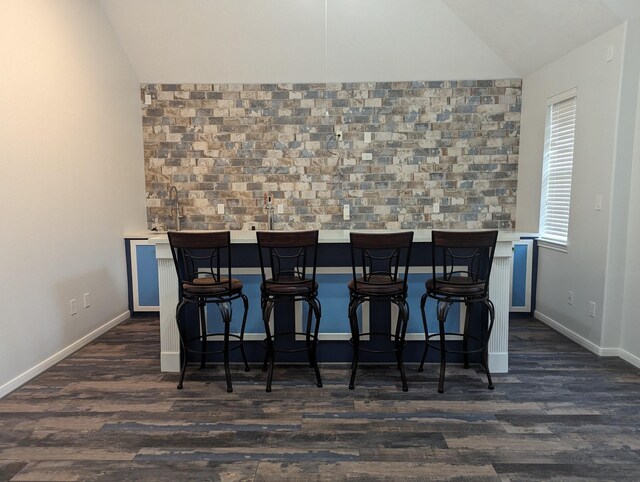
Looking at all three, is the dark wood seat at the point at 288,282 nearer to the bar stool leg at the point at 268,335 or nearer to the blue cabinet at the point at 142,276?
the bar stool leg at the point at 268,335

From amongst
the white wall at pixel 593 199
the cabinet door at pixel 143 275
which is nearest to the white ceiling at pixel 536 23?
the white wall at pixel 593 199

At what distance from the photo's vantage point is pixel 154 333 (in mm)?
4023

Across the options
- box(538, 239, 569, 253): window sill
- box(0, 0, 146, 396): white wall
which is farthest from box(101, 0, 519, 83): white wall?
box(538, 239, 569, 253): window sill

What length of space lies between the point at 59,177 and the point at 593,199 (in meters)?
4.56

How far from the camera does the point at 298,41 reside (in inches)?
174

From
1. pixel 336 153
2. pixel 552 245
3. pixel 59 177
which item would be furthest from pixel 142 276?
pixel 552 245

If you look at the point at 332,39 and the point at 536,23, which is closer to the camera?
the point at 536,23

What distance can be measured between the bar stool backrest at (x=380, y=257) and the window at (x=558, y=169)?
200 centimetres

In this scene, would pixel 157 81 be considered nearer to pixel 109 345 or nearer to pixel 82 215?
pixel 82 215

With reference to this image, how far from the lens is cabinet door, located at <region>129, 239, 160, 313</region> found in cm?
447

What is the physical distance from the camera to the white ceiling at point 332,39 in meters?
4.08

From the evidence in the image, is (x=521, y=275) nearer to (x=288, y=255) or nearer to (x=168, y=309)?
(x=288, y=255)

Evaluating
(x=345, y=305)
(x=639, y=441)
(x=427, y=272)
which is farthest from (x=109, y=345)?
(x=639, y=441)

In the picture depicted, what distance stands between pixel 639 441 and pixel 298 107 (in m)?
4.29
